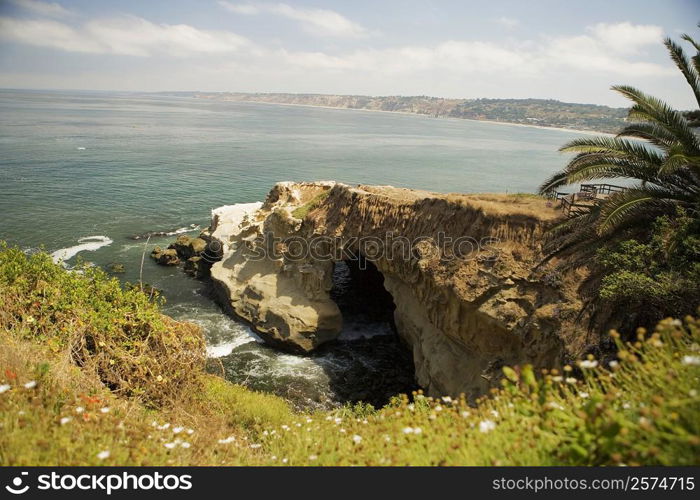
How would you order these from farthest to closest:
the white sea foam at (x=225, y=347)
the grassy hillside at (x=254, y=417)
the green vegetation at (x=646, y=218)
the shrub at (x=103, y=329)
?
the white sea foam at (x=225, y=347)
the green vegetation at (x=646, y=218)
the shrub at (x=103, y=329)
the grassy hillside at (x=254, y=417)

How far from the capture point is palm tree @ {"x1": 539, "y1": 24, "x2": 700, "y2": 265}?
1177 centimetres

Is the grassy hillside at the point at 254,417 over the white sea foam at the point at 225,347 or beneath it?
over

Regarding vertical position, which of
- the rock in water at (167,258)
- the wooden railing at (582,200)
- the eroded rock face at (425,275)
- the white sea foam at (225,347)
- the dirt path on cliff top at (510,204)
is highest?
the wooden railing at (582,200)

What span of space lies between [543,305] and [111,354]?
12093 millimetres

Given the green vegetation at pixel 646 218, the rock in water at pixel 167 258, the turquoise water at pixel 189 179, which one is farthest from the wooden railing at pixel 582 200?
the rock in water at pixel 167 258

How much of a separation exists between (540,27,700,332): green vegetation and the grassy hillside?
267 centimetres

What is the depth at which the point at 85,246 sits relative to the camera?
3256 centimetres

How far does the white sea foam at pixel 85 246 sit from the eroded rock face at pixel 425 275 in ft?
39.0

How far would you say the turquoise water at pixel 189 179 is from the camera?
2386 centimetres

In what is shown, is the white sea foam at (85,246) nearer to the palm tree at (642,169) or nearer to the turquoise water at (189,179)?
the turquoise water at (189,179)

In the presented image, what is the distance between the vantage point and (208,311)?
25.2 meters
